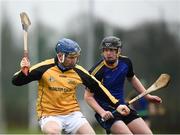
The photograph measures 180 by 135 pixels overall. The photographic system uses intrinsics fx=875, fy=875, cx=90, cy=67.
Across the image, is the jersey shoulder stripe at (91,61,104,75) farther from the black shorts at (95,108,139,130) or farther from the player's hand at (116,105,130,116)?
the player's hand at (116,105,130,116)

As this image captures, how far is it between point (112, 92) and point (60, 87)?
1.16 m

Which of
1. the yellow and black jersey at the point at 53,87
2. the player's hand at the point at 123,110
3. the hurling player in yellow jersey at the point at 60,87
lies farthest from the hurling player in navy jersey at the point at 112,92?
the yellow and black jersey at the point at 53,87

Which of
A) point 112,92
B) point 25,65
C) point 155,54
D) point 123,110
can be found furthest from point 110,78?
point 155,54

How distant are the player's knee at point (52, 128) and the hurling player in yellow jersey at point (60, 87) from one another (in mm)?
69

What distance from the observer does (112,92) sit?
1398 centimetres

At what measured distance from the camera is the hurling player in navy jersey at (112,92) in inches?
541

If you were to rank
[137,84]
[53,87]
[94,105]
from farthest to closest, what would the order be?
[137,84] → [94,105] → [53,87]

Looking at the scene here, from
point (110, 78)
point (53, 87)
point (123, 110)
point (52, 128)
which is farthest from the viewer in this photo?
point (110, 78)

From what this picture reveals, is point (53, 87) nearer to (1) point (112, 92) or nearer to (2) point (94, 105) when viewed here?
(2) point (94, 105)

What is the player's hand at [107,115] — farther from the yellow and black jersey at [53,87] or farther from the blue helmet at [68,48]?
the blue helmet at [68,48]

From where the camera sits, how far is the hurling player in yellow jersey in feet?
42.7

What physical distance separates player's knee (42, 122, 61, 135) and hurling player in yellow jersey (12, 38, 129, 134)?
2.7 inches

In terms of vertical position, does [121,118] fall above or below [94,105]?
below

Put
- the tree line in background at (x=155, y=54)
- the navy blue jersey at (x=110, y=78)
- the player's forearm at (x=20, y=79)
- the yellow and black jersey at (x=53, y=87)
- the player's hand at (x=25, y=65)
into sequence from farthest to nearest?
the tree line in background at (x=155, y=54) → the navy blue jersey at (x=110, y=78) → the yellow and black jersey at (x=53, y=87) → the player's forearm at (x=20, y=79) → the player's hand at (x=25, y=65)
